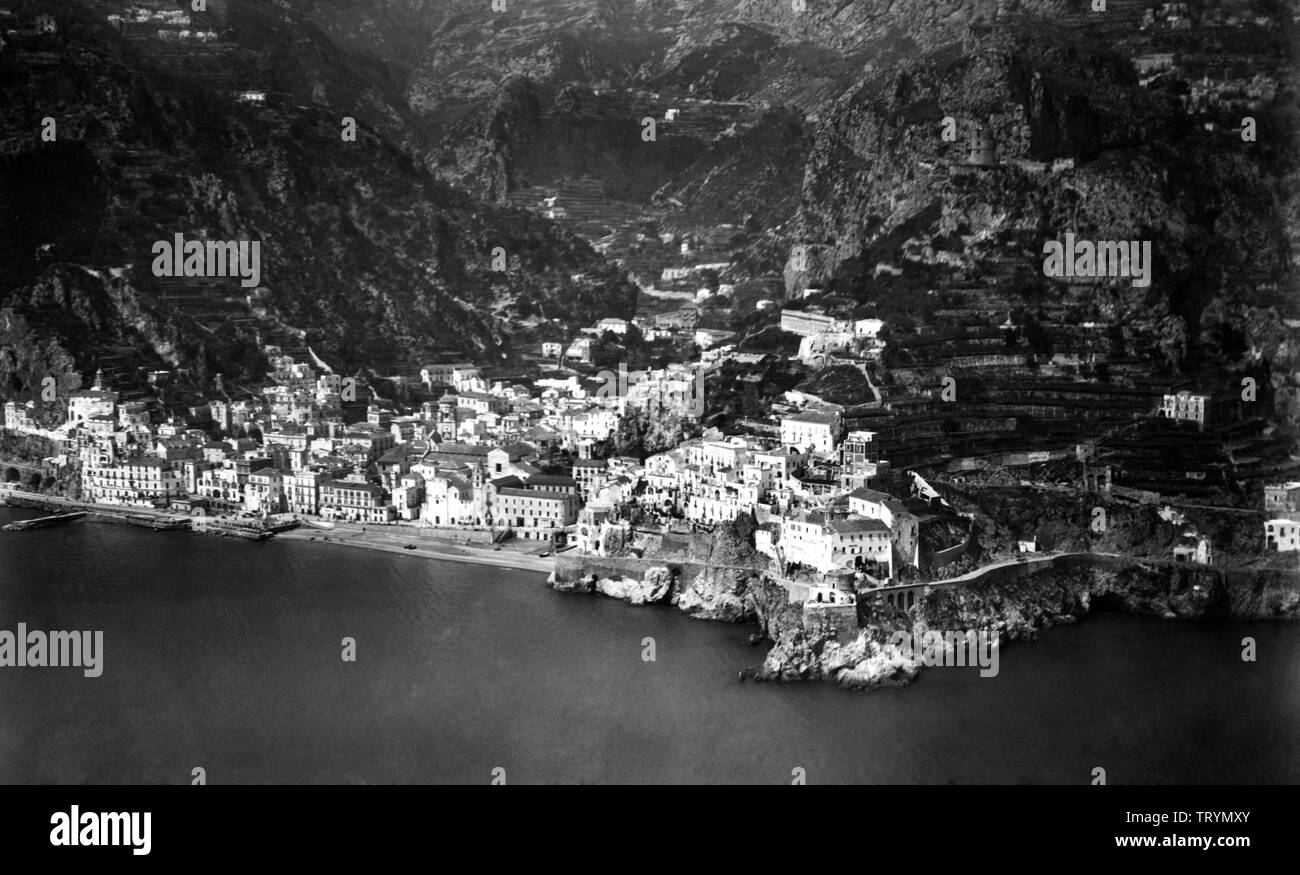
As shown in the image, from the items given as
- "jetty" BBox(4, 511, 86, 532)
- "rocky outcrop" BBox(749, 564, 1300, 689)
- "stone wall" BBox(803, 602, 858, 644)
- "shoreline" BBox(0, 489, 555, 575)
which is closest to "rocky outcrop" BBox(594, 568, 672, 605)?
"shoreline" BBox(0, 489, 555, 575)

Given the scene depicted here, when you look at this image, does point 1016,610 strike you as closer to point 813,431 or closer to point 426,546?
point 813,431

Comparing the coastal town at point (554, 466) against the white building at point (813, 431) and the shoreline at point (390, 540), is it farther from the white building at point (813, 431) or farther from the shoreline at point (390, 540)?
the shoreline at point (390, 540)

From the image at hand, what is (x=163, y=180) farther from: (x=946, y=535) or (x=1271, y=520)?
(x=1271, y=520)

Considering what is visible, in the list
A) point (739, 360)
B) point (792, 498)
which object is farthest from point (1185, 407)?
point (739, 360)

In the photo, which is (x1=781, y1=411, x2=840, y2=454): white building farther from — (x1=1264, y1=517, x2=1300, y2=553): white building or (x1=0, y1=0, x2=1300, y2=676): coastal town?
(x1=1264, y1=517, x2=1300, y2=553): white building

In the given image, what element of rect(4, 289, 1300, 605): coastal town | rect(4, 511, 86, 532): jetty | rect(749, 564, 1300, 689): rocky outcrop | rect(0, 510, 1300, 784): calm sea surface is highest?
rect(4, 289, 1300, 605): coastal town

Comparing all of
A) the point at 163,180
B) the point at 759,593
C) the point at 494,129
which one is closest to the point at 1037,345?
the point at 759,593
